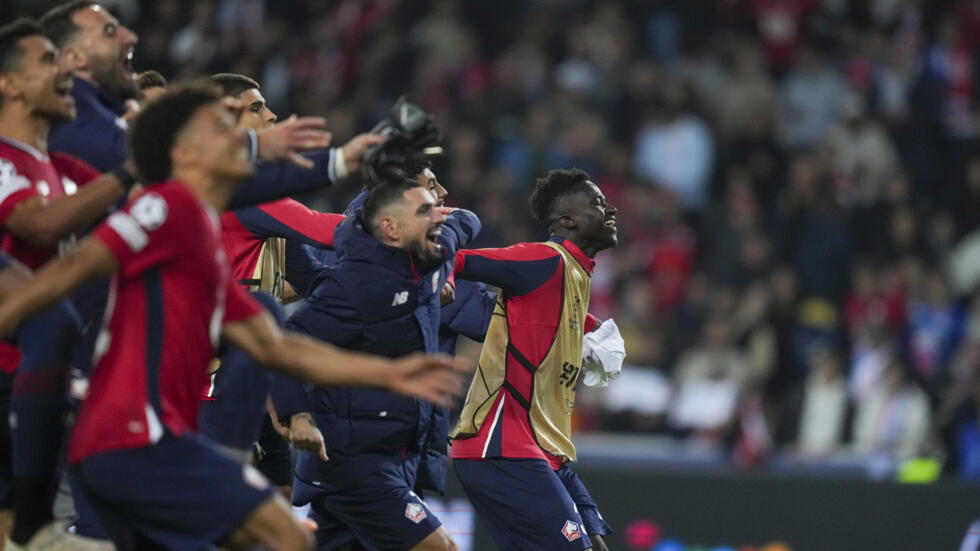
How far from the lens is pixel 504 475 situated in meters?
7.16

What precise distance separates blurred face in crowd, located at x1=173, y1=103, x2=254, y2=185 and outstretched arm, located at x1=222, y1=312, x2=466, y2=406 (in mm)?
486

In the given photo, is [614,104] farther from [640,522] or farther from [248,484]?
[248,484]

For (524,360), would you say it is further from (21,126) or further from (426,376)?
(21,126)

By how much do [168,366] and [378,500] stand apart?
7.31 feet

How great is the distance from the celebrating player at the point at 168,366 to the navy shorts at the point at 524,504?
2480 millimetres

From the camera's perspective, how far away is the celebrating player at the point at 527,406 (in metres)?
7.10

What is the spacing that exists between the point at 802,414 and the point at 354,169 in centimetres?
867

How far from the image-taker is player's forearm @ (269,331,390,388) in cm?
477

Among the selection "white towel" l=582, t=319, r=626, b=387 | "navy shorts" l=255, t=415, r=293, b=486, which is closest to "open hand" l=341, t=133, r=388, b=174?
"navy shorts" l=255, t=415, r=293, b=486

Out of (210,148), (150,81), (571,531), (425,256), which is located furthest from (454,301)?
(210,148)

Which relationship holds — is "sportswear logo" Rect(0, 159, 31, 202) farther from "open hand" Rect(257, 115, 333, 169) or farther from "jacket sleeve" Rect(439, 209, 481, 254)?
"jacket sleeve" Rect(439, 209, 481, 254)

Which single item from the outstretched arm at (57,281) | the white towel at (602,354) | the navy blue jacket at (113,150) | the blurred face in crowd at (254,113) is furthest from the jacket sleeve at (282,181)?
the white towel at (602,354)

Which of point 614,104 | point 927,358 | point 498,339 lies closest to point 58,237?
point 498,339

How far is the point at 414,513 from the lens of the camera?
21.9 feet
